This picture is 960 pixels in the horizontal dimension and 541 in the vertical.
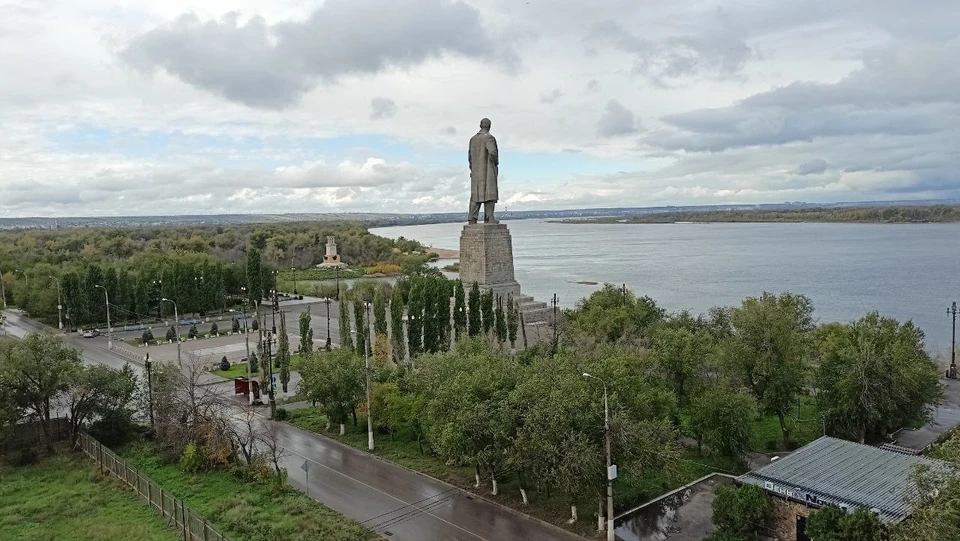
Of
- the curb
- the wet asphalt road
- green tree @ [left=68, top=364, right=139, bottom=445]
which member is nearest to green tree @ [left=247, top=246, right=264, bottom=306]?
green tree @ [left=68, top=364, right=139, bottom=445]

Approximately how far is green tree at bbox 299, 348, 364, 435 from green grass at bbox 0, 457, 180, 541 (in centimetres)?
638

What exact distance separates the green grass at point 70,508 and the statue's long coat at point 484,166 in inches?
806

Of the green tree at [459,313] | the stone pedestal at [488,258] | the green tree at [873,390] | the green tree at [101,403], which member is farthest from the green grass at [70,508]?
the green tree at [873,390]

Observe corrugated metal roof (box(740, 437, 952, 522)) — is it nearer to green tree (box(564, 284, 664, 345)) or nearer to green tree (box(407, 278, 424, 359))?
green tree (box(564, 284, 664, 345))

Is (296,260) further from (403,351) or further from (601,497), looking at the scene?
(601,497)

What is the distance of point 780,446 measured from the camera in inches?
864

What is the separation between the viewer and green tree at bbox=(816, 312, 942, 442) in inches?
832

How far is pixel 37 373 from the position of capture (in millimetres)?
21438

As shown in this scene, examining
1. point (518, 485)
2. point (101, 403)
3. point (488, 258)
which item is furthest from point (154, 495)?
point (488, 258)

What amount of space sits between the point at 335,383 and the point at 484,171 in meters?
15.1

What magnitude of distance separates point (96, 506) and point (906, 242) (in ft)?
499

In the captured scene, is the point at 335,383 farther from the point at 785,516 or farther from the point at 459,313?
the point at 785,516

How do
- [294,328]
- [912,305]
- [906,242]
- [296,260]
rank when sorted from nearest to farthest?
[294,328], [912,305], [296,260], [906,242]

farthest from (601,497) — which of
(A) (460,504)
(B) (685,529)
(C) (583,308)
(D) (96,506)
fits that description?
(C) (583,308)
